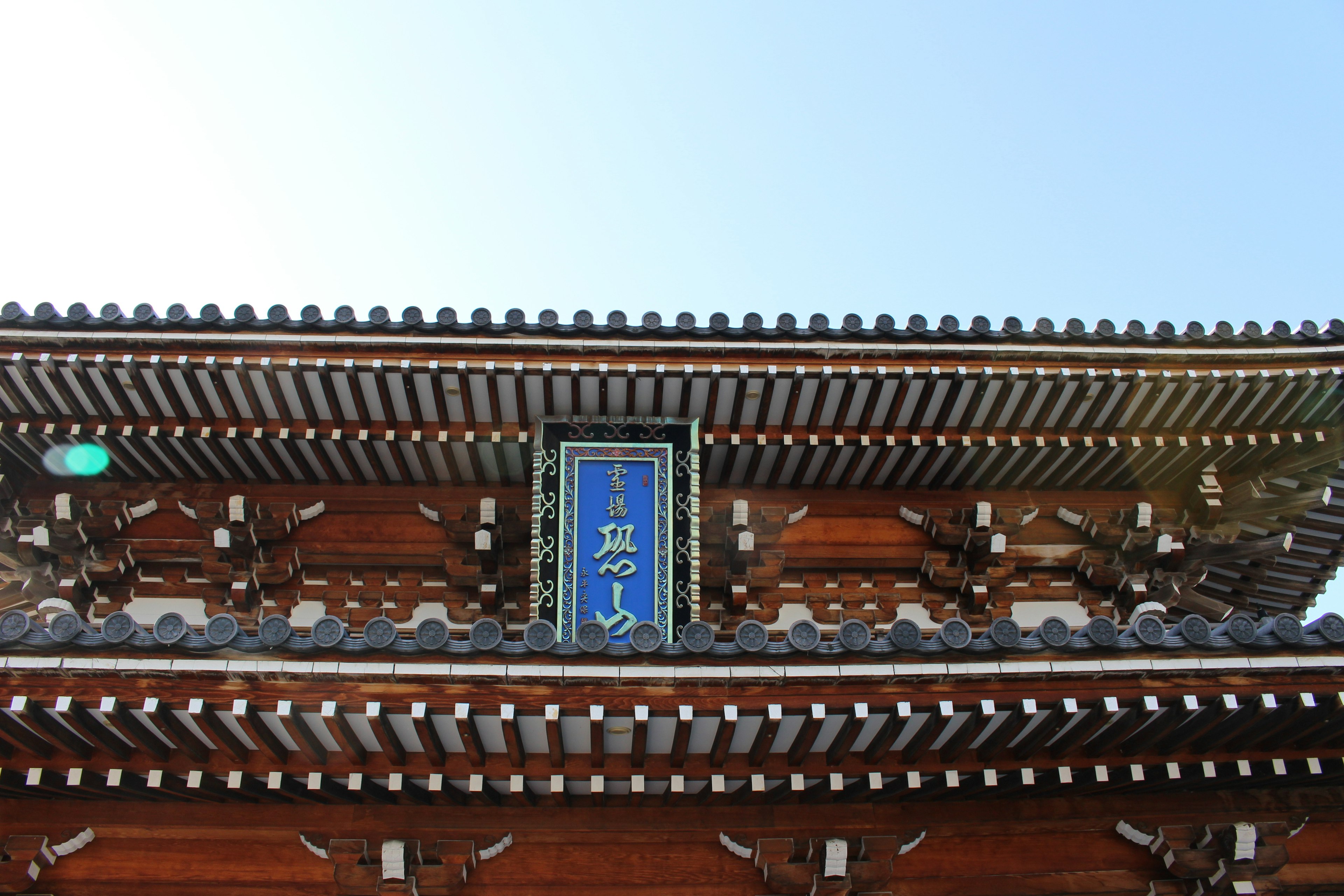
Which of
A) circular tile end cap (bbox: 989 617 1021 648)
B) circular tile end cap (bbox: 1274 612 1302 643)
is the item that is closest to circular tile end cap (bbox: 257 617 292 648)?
circular tile end cap (bbox: 989 617 1021 648)

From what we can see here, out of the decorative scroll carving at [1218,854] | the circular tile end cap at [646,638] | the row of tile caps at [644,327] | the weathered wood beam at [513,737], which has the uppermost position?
the row of tile caps at [644,327]

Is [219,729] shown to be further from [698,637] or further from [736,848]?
[736,848]

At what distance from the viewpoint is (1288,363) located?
11.6 metres

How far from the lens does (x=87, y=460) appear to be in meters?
11.9

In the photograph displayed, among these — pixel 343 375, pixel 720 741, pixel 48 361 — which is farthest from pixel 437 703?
pixel 48 361

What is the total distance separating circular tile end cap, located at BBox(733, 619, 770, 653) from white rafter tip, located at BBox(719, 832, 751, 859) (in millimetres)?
2317

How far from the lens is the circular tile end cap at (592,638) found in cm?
771

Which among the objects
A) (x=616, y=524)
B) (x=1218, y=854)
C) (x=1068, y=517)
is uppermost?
(x=616, y=524)

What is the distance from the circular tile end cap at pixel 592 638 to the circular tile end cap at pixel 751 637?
111cm

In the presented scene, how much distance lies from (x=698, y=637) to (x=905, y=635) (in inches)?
69.2

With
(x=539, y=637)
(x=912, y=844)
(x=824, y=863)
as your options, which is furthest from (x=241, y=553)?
(x=912, y=844)

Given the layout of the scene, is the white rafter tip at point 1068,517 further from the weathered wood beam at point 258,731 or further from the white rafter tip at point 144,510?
the white rafter tip at point 144,510

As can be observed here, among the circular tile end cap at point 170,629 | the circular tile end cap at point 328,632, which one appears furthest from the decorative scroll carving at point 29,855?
the circular tile end cap at point 328,632

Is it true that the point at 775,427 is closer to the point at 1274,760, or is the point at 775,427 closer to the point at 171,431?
the point at 1274,760
